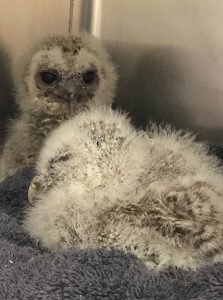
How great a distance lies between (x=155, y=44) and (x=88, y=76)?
0.92 feet

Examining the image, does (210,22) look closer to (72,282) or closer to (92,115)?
(92,115)

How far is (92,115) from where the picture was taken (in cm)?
139

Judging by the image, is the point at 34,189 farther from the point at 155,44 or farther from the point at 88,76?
the point at 155,44

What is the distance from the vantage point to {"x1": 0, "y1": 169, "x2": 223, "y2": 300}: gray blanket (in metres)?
1.02

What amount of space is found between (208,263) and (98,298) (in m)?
0.27

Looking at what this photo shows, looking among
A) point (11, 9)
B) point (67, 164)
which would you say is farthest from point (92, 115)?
point (11, 9)

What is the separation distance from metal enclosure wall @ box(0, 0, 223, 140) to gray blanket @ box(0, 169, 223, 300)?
0.85 metres

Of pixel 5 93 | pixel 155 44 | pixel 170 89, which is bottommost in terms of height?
pixel 5 93

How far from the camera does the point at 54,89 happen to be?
185cm

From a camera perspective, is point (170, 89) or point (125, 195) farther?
point (170, 89)

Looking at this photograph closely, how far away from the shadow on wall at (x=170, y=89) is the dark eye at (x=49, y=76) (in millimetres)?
303

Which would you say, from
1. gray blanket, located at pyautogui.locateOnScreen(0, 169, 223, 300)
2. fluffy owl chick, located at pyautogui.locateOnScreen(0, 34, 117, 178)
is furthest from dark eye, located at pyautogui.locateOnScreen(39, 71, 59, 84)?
gray blanket, located at pyautogui.locateOnScreen(0, 169, 223, 300)

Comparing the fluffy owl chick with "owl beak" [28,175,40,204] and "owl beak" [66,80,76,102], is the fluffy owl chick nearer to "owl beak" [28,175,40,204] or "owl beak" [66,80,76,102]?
"owl beak" [66,80,76,102]

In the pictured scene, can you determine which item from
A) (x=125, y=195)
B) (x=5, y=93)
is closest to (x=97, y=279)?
(x=125, y=195)
